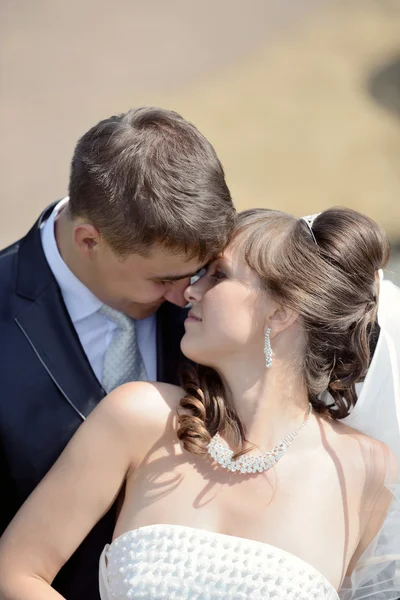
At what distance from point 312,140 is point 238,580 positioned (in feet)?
23.4

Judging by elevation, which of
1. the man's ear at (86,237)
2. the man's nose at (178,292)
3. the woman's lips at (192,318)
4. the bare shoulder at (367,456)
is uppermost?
the man's ear at (86,237)

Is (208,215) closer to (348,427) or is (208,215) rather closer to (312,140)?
(348,427)

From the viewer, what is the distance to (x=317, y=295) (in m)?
2.83

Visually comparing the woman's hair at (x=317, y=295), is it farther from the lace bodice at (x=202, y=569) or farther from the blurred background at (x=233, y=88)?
the blurred background at (x=233, y=88)

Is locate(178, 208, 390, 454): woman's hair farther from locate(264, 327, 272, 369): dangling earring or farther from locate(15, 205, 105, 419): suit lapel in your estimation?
locate(15, 205, 105, 419): suit lapel

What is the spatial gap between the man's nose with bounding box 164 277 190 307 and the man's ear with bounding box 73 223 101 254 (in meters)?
0.31

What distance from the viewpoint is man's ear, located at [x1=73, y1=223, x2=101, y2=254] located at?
2826 millimetres

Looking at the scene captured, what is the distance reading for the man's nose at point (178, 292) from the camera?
2.92m

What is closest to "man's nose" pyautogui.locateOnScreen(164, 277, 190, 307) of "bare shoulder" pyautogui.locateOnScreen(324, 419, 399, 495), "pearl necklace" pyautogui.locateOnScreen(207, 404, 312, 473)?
"pearl necklace" pyautogui.locateOnScreen(207, 404, 312, 473)

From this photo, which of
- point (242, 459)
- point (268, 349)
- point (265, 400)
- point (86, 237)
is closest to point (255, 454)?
point (242, 459)

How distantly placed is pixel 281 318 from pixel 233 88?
24.0ft

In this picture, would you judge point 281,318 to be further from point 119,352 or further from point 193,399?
point 119,352

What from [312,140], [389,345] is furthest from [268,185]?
[389,345]

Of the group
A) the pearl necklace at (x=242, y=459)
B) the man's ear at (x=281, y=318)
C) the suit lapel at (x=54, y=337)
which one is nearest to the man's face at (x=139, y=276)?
the suit lapel at (x=54, y=337)
